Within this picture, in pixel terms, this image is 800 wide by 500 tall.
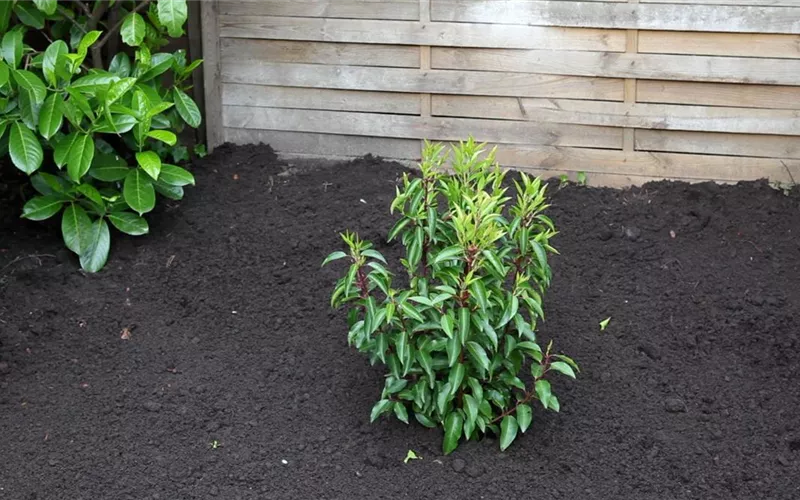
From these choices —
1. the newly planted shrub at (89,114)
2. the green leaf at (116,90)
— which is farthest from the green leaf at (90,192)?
the green leaf at (116,90)

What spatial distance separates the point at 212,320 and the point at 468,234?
1.52m

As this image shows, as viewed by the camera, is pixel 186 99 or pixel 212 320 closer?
pixel 212 320

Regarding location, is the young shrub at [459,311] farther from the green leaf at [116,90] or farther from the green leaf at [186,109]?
the green leaf at [186,109]

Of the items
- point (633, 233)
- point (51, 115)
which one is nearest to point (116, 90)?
point (51, 115)

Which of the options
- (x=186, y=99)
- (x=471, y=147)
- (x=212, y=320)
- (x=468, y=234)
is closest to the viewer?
(x=468, y=234)

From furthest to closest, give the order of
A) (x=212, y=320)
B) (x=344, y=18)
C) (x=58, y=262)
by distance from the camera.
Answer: (x=344, y=18) < (x=58, y=262) < (x=212, y=320)

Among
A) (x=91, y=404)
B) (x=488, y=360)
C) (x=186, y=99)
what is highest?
(x=186, y=99)

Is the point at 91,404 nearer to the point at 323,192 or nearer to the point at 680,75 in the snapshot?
the point at 323,192

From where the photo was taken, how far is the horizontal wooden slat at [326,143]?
5.59 meters

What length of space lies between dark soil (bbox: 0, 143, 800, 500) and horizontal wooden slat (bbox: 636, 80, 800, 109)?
0.43 m

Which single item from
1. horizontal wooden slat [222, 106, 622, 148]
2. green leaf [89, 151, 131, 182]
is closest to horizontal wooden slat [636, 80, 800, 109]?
horizontal wooden slat [222, 106, 622, 148]

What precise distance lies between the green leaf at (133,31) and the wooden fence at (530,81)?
86 cm

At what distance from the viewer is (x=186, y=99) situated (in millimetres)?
5070

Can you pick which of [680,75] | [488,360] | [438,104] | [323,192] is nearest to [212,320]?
[323,192]
